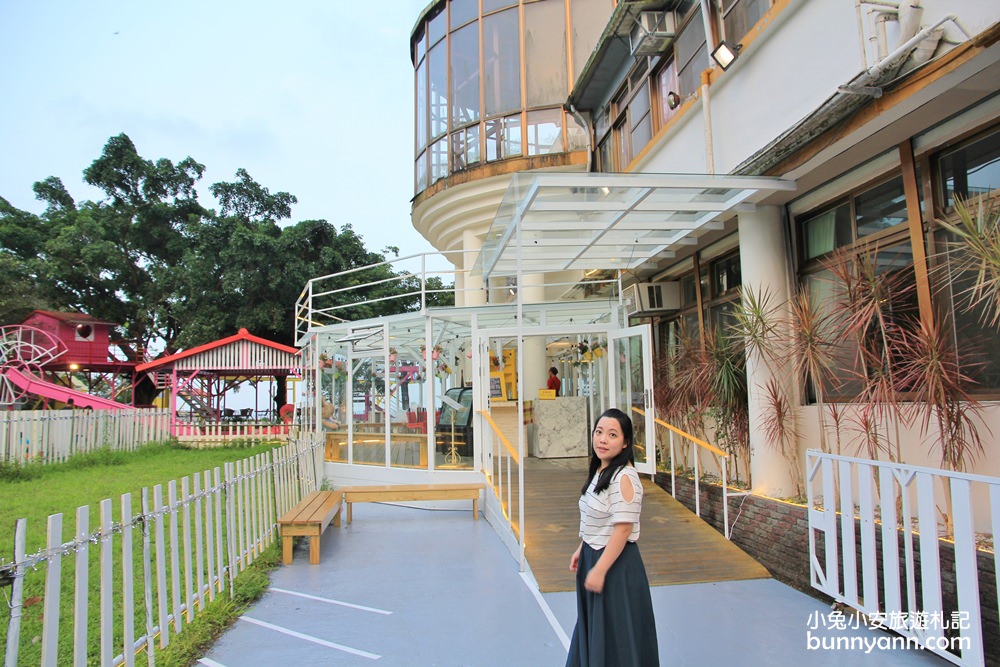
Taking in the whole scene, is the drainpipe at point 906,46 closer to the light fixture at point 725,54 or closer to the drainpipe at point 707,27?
the light fixture at point 725,54

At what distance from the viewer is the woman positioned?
2982 millimetres

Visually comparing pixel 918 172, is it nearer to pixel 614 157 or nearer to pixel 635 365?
pixel 635 365

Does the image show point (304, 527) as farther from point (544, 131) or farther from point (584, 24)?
point (584, 24)

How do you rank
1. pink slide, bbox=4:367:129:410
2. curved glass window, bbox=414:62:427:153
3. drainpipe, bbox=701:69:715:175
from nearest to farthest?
drainpipe, bbox=701:69:715:175 < curved glass window, bbox=414:62:427:153 < pink slide, bbox=4:367:129:410

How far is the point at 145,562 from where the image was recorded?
374 centimetres

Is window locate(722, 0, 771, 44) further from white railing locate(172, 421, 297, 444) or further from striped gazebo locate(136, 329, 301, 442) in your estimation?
striped gazebo locate(136, 329, 301, 442)

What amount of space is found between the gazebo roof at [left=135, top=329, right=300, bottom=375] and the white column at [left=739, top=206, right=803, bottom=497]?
16578 millimetres

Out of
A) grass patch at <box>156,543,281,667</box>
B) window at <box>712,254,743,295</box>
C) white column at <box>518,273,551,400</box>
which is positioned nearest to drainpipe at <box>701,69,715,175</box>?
window at <box>712,254,743,295</box>

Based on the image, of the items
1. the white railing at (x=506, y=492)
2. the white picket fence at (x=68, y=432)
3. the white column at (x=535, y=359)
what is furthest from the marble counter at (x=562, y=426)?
the white picket fence at (x=68, y=432)

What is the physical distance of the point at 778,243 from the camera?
259 inches

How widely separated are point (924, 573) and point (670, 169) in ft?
19.4

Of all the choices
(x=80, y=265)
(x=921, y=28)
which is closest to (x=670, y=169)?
(x=921, y=28)

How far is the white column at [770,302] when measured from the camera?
6293mm

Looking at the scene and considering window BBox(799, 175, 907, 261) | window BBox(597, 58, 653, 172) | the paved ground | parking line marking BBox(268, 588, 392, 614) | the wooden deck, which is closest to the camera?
the paved ground
